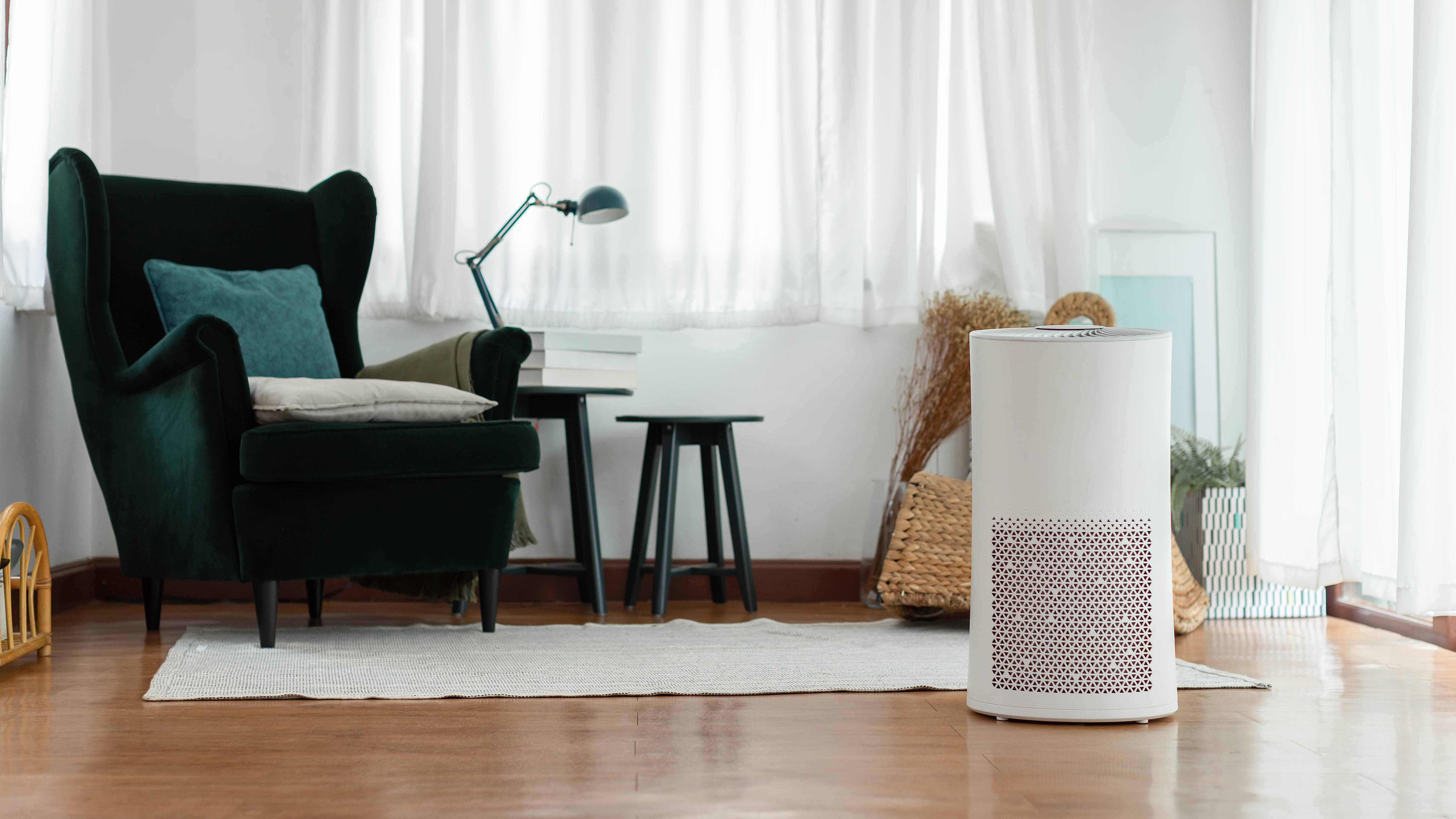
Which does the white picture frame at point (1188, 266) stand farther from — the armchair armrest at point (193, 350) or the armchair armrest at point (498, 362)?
the armchair armrest at point (193, 350)

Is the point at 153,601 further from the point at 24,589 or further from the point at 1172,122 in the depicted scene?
the point at 1172,122

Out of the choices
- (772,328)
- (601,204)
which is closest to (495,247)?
(601,204)

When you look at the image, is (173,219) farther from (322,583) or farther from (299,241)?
(322,583)

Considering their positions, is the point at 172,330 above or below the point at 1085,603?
above

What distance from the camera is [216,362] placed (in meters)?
2.07

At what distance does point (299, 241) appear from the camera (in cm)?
277

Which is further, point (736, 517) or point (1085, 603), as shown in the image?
point (736, 517)

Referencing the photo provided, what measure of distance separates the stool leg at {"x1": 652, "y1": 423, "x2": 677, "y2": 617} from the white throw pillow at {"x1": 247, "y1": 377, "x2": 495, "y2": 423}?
25.7 inches

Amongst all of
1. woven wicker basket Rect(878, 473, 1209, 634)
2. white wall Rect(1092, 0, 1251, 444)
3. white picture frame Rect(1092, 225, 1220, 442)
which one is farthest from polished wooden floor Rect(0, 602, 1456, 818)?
white wall Rect(1092, 0, 1251, 444)

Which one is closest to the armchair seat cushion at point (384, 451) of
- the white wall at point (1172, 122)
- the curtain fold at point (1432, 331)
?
the curtain fold at point (1432, 331)

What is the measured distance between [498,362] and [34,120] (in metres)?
1.29

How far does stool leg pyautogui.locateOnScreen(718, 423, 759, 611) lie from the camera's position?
2852 millimetres

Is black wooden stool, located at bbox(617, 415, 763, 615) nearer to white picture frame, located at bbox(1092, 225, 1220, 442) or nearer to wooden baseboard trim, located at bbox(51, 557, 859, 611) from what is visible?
wooden baseboard trim, located at bbox(51, 557, 859, 611)

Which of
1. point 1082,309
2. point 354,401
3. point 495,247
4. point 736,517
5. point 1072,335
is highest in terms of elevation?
point 495,247
